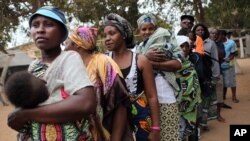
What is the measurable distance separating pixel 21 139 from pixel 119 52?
1061mm

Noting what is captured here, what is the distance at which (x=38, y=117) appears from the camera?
146 centimetres

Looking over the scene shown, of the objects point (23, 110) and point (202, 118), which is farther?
point (202, 118)

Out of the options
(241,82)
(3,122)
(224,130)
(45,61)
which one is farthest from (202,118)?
(241,82)

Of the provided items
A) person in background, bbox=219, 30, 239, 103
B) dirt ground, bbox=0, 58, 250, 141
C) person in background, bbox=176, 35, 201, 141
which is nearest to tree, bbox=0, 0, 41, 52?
dirt ground, bbox=0, 58, 250, 141

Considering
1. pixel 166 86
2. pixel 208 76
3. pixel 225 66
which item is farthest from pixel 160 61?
pixel 225 66

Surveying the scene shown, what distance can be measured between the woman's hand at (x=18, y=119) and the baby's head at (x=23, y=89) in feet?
0.19

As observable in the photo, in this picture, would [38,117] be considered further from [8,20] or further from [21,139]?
[8,20]

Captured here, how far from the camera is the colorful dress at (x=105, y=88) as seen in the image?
6.66 ft

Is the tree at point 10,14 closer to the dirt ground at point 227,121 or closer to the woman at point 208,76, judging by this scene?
the dirt ground at point 227,121

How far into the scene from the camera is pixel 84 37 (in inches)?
84.2

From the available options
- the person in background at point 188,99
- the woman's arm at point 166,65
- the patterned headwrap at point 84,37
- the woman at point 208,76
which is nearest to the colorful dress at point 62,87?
the patterned headwrap at point 84,37

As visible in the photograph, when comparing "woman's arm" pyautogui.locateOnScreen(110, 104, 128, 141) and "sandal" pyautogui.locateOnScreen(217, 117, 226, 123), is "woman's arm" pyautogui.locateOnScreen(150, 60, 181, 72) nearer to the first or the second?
"woman's arm" pyautogui.locateOnScreen(110, 104, 128, 141)

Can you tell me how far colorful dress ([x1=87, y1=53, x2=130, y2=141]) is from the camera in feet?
6.66

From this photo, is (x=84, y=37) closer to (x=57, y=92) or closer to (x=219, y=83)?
(x=57, y=92)
